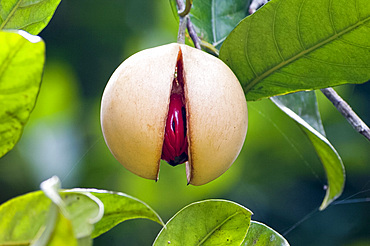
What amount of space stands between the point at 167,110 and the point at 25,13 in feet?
0.88

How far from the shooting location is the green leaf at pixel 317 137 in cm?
80

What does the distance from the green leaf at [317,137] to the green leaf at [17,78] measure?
427 mm

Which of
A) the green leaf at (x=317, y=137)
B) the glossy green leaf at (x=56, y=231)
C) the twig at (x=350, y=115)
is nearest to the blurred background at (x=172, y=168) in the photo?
the green leaf at (x=317, y=137)

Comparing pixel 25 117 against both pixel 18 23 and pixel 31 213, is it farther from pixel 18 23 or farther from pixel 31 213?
pixel 18 23

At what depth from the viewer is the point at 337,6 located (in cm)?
59

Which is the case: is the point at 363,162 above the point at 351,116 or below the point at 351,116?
below

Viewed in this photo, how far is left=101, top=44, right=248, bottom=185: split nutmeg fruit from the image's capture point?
1.82ft

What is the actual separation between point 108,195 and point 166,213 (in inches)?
48.4

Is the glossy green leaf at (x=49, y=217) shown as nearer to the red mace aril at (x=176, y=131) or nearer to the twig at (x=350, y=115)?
the red mace aril at (x=176, y=131)

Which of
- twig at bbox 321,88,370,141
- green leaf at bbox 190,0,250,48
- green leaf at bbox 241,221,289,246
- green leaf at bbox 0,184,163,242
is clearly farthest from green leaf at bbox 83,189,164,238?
green leaf at bbox 190,0,250,48

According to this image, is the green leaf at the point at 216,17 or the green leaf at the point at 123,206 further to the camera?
the green leaf at the point at 216,17

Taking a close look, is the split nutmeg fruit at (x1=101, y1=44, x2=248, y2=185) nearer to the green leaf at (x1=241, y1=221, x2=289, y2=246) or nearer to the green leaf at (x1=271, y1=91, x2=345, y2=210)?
the green leaf at (x1=241, y1=221, x2=289, y2=246)

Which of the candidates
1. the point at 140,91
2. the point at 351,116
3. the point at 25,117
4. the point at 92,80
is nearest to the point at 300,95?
the point at 351,116

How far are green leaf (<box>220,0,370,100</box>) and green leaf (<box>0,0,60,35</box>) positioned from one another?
0.83ft
